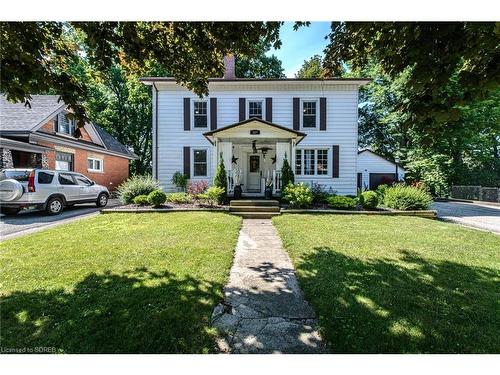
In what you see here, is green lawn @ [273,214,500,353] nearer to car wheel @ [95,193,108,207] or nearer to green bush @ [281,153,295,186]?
green bush @ [281,153,295,186]

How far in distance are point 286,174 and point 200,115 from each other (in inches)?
256

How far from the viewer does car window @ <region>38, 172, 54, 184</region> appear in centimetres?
946

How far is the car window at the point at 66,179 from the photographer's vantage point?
1043 cm

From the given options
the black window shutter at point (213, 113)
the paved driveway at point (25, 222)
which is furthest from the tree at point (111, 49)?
the black window shutter at point (213, 113)

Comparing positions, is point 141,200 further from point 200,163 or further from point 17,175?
point 200,163

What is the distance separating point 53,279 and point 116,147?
1955 centimetres

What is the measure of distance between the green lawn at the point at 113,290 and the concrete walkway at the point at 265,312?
193 millimetres

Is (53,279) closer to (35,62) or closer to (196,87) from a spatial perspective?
(35,62)

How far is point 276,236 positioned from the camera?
6.59 meters

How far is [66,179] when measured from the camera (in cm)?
1071

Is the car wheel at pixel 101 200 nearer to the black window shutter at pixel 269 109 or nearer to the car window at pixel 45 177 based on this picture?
the car window at pixel 45 177

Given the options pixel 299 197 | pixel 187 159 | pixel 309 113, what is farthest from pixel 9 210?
pixel 309 113


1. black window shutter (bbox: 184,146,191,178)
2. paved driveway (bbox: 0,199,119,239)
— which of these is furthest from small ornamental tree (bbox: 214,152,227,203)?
paved driveway (bbox: 0,199,119,239)

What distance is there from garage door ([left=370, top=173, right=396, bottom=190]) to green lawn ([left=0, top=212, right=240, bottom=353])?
2234cm
